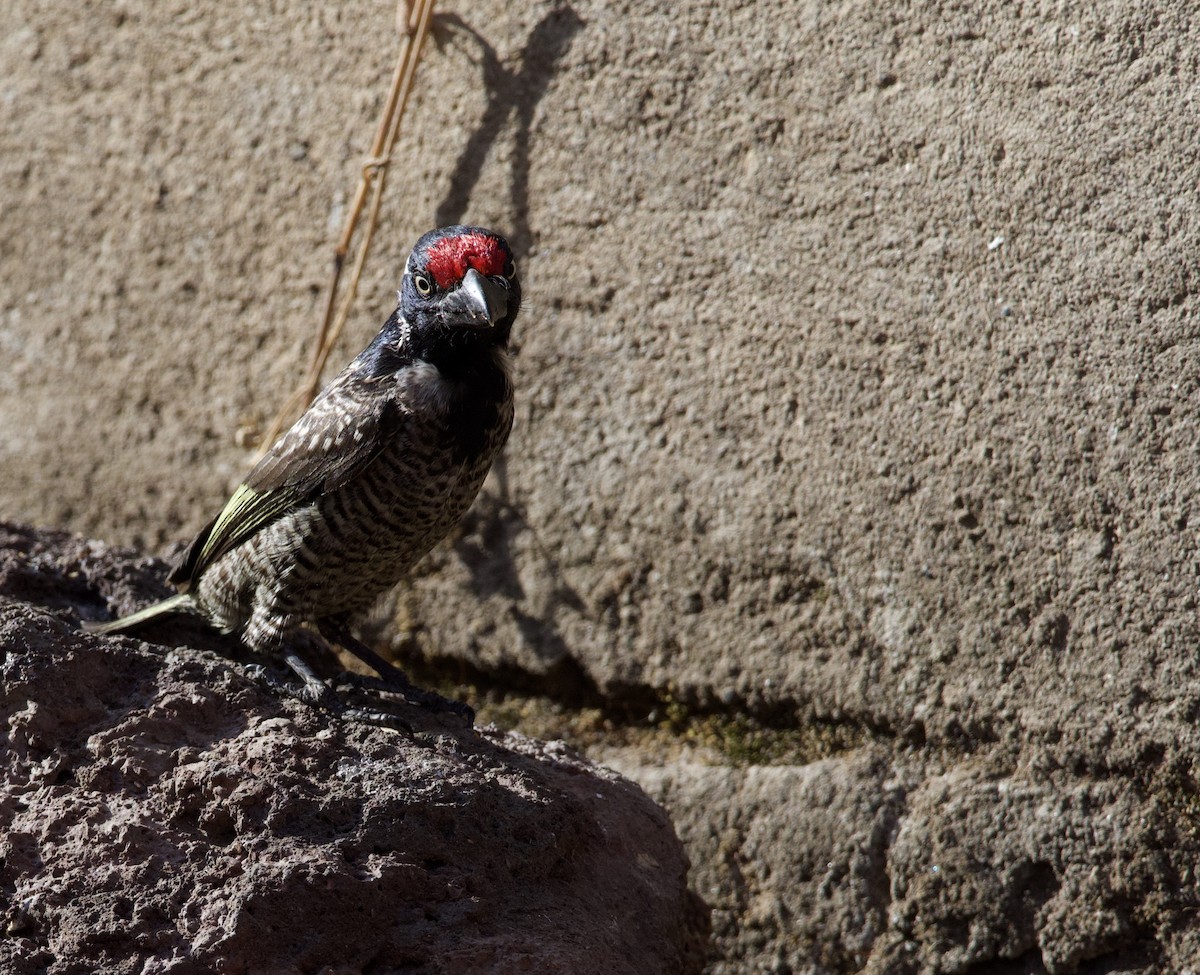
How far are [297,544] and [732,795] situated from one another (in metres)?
1.39

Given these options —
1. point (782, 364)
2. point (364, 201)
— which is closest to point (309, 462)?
point (364, 201)

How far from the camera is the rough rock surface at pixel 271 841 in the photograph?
2.36m

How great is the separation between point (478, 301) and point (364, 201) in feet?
3.25

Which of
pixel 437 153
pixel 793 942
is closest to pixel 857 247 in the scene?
pixel 437 153

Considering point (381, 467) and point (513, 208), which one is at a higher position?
point (513, 208)

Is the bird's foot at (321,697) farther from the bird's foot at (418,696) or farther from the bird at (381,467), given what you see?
the bird's foot at (418,696)

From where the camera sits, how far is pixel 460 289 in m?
3.24

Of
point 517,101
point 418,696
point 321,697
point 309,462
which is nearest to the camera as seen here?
point 321,697

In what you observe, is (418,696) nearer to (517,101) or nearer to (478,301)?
(478,301)

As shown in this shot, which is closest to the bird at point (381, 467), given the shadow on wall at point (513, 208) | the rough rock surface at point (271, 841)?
the rough rock surface at point (271, 841)

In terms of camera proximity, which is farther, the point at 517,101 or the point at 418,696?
the point at 517,101

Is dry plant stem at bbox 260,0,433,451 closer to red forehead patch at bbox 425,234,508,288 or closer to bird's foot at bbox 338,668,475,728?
red forehead patch at bbox 425,234,508,288

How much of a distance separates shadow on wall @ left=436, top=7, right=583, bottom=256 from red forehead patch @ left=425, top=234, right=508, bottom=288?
25.0 inches

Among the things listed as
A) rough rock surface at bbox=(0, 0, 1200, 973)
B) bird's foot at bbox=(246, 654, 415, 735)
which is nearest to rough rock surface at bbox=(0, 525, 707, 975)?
bird's foot at bbox=(246, 654, 415, 735)
